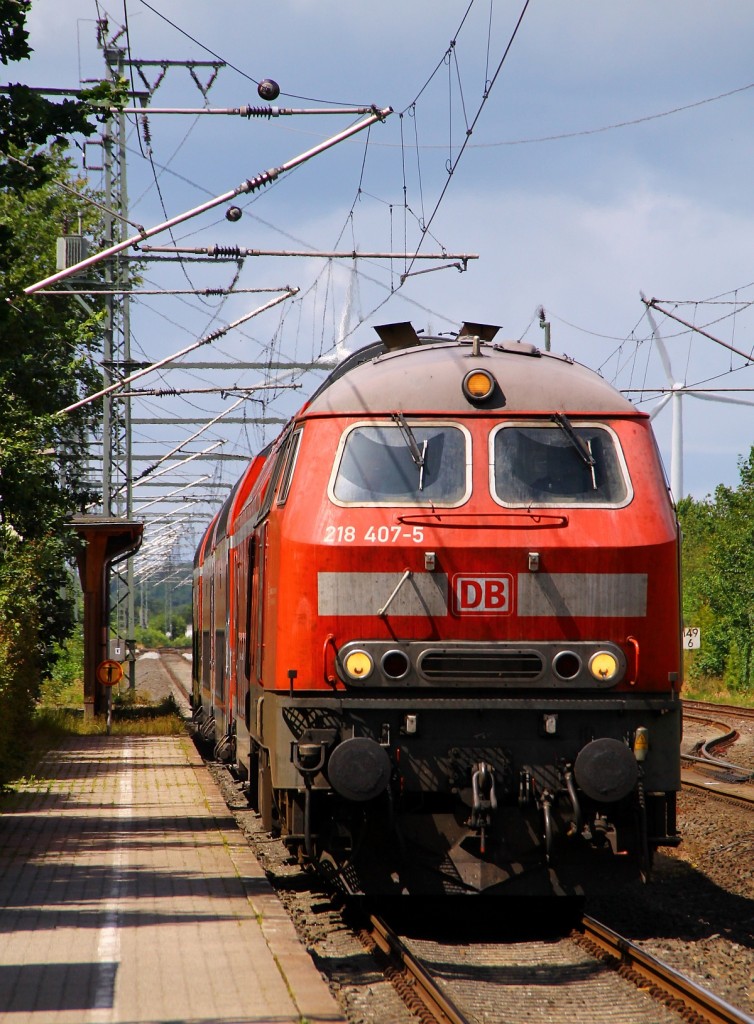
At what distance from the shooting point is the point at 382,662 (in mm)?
8484

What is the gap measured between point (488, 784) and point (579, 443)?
7.48 feet

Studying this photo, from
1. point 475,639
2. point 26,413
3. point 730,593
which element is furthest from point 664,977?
point 730,593

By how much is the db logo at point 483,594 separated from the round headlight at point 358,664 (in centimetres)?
63

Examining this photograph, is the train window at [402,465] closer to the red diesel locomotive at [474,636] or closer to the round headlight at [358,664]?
the red diesel locomotive at [474,636]

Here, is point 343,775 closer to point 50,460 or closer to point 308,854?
point 308,854

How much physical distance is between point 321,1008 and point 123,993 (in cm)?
106

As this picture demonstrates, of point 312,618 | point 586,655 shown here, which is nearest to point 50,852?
point 312,618

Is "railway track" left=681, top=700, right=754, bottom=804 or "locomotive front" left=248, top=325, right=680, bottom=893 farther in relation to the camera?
"railway track" left=681, top=700, right=754, bottom=804

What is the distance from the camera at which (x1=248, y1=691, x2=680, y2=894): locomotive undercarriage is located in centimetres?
833

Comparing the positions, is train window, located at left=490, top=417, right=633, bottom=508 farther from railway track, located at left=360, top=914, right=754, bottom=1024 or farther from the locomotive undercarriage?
railway track, located at left=360, top=914, right=754, bottom=1024

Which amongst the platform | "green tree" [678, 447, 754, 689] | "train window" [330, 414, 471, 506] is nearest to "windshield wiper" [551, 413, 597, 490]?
"train window" [330, 414, 471, 506]

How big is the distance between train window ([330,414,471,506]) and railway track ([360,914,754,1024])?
272 cm

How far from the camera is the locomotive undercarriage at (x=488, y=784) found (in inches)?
328

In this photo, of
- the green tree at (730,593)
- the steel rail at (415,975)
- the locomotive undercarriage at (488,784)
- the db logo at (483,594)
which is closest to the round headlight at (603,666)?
the locomotive undercarriage at (488,784)
